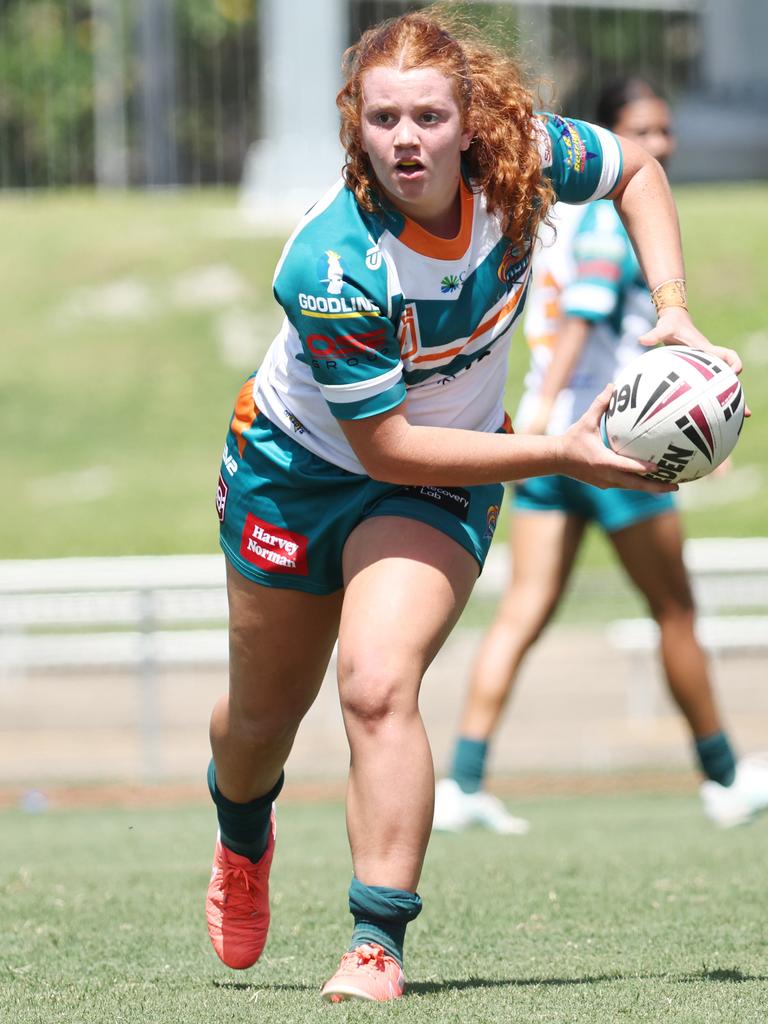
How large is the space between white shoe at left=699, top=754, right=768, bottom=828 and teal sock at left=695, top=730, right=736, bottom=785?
4 centimetres

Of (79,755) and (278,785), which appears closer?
(278,785)

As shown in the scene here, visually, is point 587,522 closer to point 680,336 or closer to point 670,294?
point 670,294

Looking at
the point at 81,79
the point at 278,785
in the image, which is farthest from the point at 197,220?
the point at 278,785

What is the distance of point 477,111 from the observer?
3748mm

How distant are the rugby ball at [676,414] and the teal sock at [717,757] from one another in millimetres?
3185

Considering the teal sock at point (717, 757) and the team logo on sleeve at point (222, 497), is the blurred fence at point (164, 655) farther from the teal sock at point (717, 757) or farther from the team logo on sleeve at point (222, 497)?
the team logo on sleeve at point (222, 497)

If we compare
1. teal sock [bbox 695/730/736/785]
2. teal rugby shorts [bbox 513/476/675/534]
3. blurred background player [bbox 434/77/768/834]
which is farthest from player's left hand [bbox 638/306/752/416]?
teal sock [bbox 695/730/736/785]

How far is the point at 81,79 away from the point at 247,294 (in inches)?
652

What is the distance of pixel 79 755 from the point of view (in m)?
9.61

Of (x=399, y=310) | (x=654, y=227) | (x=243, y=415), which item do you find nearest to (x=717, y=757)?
(x=654, y=227)

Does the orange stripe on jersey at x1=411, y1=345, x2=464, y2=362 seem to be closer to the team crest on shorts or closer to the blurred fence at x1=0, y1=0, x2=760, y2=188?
the team crest on shorts

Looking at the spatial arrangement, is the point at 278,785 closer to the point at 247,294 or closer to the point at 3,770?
the point at 3,770

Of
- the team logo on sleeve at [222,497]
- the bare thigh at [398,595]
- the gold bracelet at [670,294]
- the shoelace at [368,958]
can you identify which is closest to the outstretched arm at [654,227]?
the gold bracelet at [670,294]

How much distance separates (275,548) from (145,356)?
16297 mm
